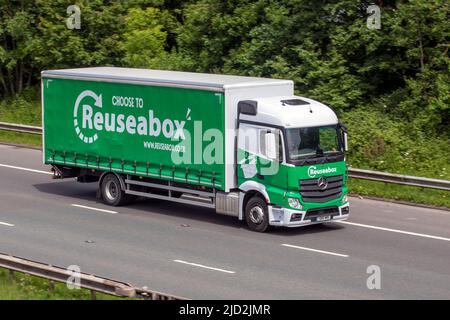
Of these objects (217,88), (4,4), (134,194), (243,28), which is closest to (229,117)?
(217,88)

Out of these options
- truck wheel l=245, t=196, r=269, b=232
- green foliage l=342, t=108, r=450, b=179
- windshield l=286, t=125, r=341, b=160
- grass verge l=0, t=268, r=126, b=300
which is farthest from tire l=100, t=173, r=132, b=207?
grass verge l=0, t=268, r=126, b=300

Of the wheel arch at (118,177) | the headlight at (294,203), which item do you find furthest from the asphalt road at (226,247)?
the headlight at (294,203)

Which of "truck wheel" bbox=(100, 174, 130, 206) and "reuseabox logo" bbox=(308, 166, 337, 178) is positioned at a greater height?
"reuseabox logo" bbox=(308, 166, 337, 178)

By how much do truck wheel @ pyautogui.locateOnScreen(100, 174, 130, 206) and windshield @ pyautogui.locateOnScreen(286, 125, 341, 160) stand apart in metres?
5.04

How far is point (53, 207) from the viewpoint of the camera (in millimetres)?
23812

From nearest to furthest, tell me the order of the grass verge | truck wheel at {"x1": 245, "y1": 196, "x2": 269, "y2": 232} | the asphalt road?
1. the grass verge
2. the asphalt road
3. truck wheel at {"x1": 245, "y1": 196, "x2": 269, "y2": 232}

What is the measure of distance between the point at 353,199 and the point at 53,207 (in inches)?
292

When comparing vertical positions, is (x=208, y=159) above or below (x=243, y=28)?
below

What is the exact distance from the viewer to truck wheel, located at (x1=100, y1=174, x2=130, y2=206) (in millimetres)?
23859

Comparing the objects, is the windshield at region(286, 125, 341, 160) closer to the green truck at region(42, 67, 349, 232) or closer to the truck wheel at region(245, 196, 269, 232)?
the green truck at region(42, 67, 349, 232)

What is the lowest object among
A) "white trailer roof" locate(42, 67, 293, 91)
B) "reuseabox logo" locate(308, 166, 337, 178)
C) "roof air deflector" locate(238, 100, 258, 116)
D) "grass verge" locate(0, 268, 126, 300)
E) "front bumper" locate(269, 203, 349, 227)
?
"grass verge" locate(0, 268, 126, 300)

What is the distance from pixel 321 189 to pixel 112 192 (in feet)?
18.7

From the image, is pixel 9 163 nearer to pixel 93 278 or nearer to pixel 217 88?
pixel 217 88
